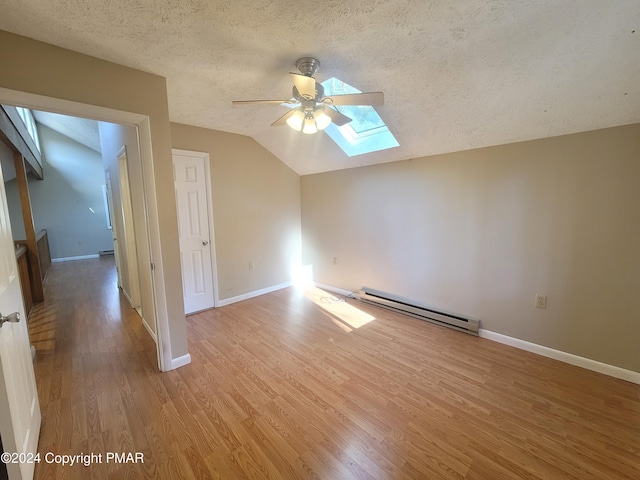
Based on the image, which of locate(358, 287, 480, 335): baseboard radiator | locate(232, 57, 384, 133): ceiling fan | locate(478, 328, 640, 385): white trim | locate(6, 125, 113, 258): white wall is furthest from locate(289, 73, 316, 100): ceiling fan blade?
locate(6, 125, 113, 258): white wall

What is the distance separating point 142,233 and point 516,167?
3746 millimetres

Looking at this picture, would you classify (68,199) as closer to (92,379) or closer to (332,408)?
(92,379)

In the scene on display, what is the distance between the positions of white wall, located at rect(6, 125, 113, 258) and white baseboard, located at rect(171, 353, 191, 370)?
7366mm

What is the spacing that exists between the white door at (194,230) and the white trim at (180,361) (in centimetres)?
109

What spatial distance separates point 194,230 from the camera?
10.7 ft

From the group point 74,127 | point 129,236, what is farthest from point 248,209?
point 74,127

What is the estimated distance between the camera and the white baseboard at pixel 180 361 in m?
2.19

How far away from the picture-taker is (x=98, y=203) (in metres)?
7.36

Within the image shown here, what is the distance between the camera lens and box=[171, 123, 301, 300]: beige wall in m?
3.37

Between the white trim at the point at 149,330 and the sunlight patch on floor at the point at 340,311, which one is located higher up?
the white trim at the point at 149,330

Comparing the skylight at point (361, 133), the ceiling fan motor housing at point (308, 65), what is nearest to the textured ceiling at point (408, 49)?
the ceiling fan motor housing at point (308, 65)

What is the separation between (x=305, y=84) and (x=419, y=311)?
266cm

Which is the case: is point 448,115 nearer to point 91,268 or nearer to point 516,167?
point 516,167

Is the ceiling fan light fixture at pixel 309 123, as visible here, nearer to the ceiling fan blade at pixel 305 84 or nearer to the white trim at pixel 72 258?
the ceiling fan blade at pixel 305 84
